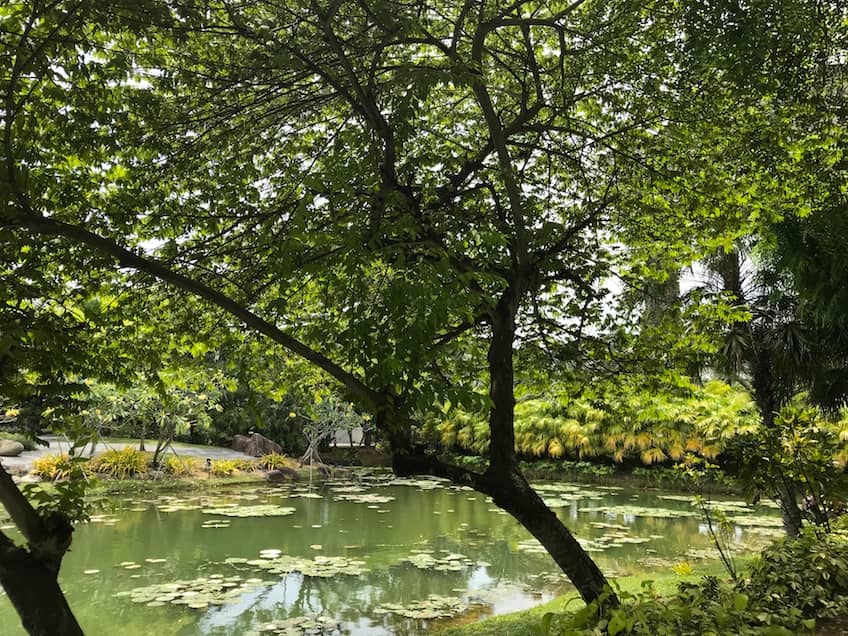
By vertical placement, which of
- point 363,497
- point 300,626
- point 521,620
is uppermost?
point 521,620

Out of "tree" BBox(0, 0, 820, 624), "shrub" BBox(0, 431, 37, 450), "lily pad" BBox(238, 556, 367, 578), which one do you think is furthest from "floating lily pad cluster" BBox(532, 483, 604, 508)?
"shrub" BBox(0, 431, 37, 450)

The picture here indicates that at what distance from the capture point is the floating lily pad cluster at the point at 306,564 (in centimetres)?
839

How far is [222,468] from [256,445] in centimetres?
474

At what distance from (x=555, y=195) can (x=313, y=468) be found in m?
16.1

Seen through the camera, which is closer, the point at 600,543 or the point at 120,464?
the point at 600,543

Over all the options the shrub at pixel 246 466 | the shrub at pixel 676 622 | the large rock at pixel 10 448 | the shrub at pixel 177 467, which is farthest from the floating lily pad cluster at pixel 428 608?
the large rock at pixel 10 448

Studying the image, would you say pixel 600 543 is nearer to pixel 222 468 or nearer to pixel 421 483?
pixel 421 483

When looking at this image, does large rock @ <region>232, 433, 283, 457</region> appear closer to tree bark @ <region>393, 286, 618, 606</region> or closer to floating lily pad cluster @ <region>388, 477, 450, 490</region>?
floating lily pad cluster @ <region>388, 477, 450, 490</region>

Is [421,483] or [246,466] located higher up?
[246,466]

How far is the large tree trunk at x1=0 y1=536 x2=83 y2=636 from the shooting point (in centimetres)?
286

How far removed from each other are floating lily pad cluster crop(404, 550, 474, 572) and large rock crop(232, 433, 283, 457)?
13295mm

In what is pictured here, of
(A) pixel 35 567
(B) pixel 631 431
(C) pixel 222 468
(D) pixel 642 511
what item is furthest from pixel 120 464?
(B) pixel 631 431

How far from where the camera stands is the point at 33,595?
2.89 metres

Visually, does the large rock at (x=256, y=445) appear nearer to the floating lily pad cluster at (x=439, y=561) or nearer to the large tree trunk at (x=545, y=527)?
the floating lily pad cluster at (x=439, y=561)
